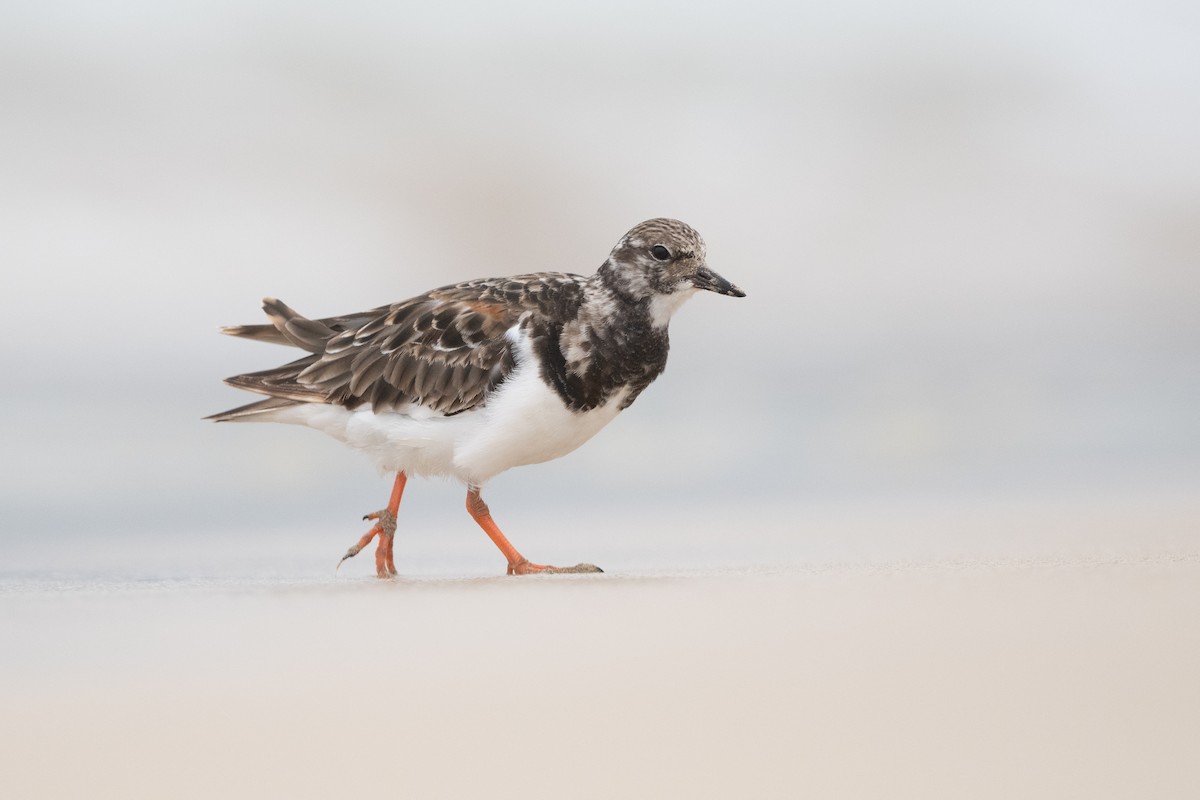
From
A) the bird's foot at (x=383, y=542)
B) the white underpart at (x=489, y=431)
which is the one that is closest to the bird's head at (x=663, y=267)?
the white underpart at (x=489, y=431)

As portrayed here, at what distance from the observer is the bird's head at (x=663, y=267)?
705 cm

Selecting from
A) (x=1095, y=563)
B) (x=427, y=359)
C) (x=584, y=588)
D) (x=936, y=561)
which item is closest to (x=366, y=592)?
(x=584, y=588)

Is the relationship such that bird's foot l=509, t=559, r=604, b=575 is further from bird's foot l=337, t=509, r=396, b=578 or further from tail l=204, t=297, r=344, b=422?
tail l=204, t=297, r=344, b=422

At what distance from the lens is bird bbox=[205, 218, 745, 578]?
6.98 metres

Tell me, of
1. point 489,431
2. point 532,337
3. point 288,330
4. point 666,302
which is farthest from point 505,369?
point 288,330

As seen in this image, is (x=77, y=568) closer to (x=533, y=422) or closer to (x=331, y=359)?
(x=331, y=359)

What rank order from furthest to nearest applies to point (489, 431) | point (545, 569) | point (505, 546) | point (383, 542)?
1. point (383, 542)
2. point (505, 546)
3. point (545, 569)
4. point (489, 431)

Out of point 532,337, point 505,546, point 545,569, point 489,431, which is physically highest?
point 532,337

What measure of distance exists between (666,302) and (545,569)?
1.53 metres

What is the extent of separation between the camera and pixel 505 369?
7070 millimetres

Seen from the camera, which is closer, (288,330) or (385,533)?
(385,533)

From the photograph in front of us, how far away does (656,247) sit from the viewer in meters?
7.06

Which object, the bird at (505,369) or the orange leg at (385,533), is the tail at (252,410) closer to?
the bird at (505,369)

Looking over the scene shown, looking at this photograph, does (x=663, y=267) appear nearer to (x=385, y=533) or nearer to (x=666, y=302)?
(x=666, y=302)
